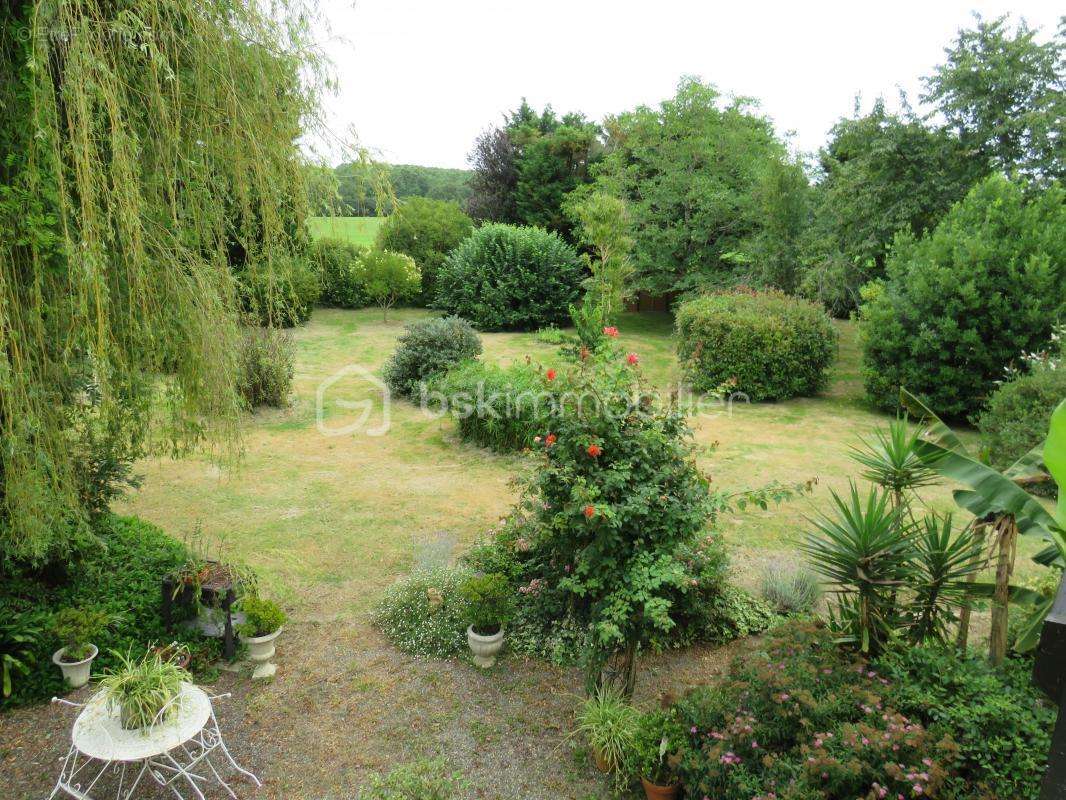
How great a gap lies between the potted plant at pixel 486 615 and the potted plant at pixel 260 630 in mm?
1428

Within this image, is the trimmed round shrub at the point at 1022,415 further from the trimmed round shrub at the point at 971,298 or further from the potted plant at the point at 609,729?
the potted plant at the point at 609,729

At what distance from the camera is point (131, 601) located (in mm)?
5059

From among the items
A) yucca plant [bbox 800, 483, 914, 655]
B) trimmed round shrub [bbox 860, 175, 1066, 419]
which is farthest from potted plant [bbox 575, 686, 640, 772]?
trimmed round shrub [bbox 860, 175, 1066, 419]

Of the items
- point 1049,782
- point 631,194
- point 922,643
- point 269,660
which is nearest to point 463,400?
point 269,660

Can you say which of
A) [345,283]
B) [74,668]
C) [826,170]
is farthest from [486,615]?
[826,170]

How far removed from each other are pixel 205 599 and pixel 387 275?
16648 mm

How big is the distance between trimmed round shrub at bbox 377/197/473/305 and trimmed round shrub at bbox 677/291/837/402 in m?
12.2

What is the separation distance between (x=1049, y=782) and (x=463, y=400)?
913 centimetres

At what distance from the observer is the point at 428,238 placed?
2356cm

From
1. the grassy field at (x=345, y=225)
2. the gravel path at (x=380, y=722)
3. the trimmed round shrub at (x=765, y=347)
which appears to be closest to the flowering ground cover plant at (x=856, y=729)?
the gravel path at (x=380, y=722)

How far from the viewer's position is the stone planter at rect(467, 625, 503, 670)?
5.04m

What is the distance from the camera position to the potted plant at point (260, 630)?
4934mm

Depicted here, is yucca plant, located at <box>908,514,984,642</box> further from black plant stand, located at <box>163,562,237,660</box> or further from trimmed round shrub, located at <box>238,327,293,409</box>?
trimmed round shrub, located at <box>238,327,293,409</box>

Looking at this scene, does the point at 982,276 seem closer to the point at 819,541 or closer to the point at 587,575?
the point at 819,541
